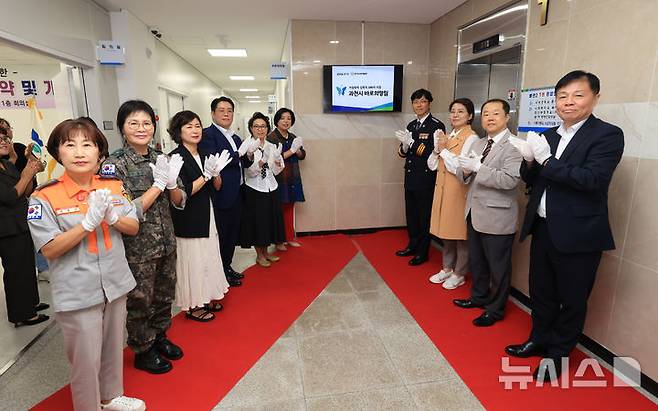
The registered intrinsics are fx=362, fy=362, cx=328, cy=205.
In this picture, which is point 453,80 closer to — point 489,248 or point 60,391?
point 489,248

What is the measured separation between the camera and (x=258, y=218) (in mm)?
3428

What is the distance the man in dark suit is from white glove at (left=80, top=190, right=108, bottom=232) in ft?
6.39

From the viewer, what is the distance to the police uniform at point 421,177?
11.2ft

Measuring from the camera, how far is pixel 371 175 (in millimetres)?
4672

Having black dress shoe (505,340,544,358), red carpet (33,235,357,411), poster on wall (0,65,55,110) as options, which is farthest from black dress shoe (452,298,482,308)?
poster on wall (0,65,55,110)

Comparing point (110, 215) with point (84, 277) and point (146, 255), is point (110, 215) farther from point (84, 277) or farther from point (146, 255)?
point (146, 255)

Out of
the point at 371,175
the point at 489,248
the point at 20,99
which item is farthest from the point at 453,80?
the point at 20,99

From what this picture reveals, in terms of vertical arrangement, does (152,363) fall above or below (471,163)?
below

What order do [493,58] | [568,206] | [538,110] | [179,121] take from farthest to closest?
[493,58], [538,110], [179,121], [568,206]

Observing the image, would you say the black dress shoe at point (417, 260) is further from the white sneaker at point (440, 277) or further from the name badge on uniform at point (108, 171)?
the name badge on uniform at point (108, 171)

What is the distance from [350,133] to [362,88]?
55 centimetres

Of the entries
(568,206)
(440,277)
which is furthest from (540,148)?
(440,277)

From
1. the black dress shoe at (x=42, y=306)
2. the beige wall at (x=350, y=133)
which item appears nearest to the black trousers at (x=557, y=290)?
the beige wall at (x=350, y=133)

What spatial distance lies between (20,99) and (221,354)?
2.86 meters
